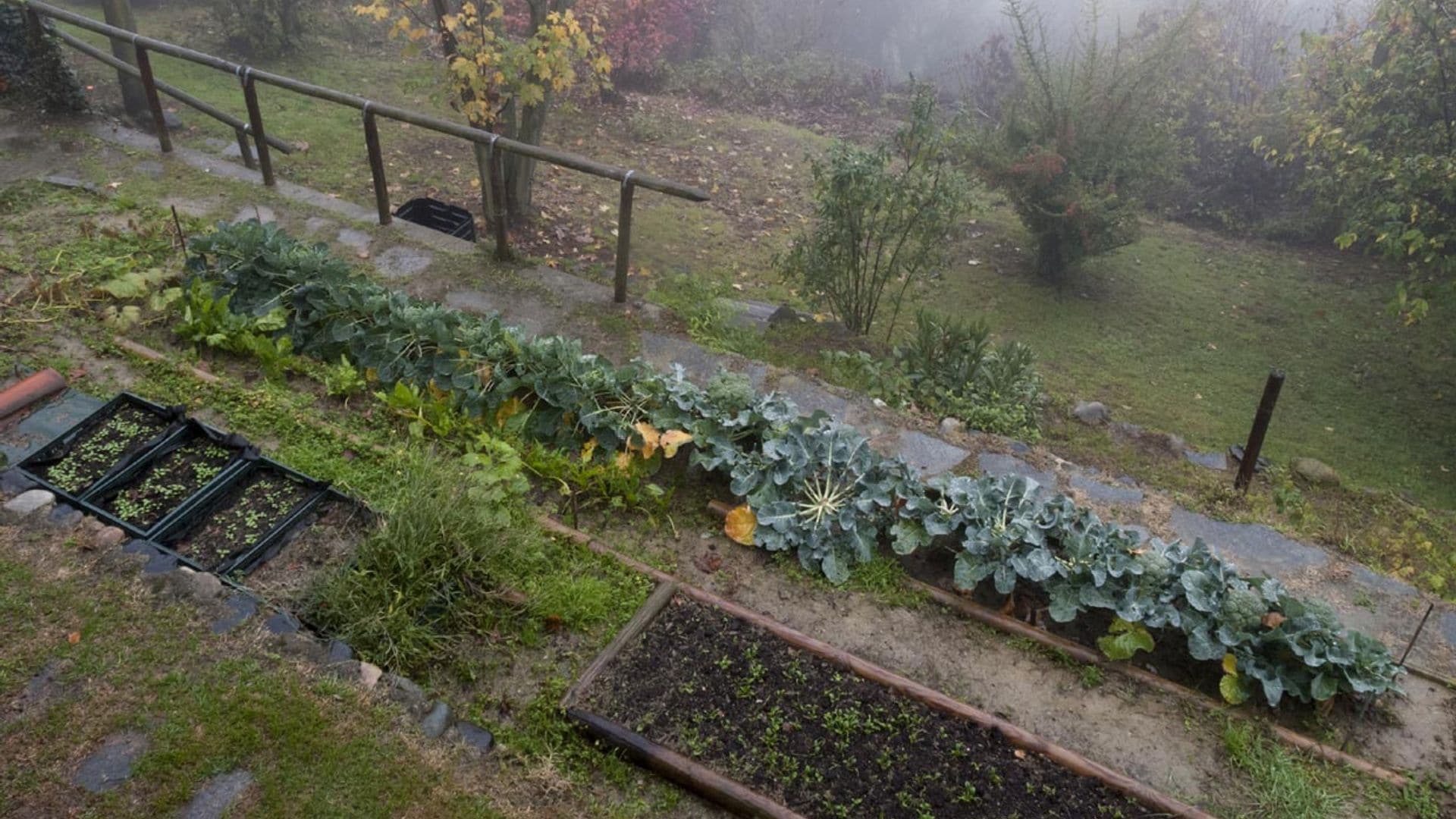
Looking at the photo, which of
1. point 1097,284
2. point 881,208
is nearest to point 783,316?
point 881,208

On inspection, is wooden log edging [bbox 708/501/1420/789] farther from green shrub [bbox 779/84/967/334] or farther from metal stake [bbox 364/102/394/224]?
metal stake [bbox 364/102/394/224]

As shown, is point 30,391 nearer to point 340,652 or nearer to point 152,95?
point 340,652

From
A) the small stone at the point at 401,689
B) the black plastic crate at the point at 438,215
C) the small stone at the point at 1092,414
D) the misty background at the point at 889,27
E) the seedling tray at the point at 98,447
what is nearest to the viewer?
the small stone at the point at 401,689

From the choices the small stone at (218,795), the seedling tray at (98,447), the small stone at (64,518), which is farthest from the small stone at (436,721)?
the seedling tray at (98,447)

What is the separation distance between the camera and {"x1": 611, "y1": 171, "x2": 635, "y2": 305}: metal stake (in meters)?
4.78

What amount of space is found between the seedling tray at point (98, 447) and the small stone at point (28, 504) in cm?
4

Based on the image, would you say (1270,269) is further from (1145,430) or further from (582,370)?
(582,370)

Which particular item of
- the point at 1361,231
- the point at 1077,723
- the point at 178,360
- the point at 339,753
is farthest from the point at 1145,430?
the point at 178,360

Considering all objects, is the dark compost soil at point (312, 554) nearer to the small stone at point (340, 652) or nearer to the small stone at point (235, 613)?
the small stone at point (235, 613)

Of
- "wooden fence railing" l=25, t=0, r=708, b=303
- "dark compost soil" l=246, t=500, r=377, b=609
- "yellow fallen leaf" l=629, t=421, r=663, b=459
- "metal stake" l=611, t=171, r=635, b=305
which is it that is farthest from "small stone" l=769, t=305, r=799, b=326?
"dark compost soil" l=246, t=500, r=377, b=609

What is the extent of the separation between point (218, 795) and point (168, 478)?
147 centimetres

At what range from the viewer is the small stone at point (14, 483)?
3.23 m

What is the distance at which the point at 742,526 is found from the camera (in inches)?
138

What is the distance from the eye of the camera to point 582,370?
397 centimetres
